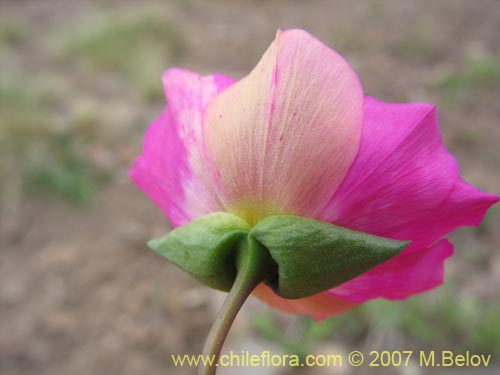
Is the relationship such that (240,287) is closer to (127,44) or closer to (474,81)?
(474,81)

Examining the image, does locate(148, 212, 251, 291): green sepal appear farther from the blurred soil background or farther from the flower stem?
the blurred soil background

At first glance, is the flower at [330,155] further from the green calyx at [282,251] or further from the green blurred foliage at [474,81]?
the green blurred foliage at [474,81]

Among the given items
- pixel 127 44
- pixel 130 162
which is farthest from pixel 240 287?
pixel 127 44

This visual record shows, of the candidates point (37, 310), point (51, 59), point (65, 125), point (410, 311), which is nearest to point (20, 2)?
point (51, 59)

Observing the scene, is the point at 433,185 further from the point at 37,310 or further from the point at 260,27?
the point at 260,27

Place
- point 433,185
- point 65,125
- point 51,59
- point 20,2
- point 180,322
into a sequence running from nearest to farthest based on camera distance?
1. point 433,185
2. point 180,322
3. point 65,125
4. point 51,59
5. point 20,2

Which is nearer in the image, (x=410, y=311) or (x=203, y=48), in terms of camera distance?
(x=410, y=311)

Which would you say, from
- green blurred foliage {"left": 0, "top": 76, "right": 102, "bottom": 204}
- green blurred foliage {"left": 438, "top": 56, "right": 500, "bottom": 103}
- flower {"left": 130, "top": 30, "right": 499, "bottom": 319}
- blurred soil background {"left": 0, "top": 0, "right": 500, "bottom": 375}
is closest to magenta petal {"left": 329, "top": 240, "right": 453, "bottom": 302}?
flower {"left": 130, "top": 30, "right": 499, "bottom": 319}
